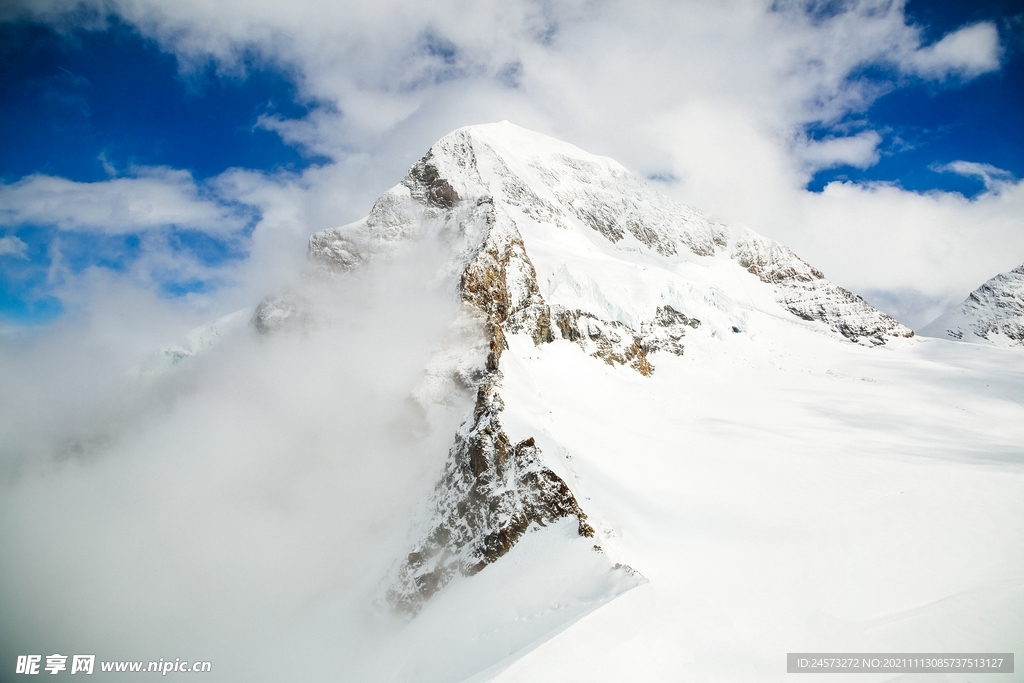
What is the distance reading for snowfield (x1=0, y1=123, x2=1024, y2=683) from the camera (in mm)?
10766

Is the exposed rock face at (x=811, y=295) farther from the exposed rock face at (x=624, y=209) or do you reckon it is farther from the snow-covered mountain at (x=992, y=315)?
the snow-covered mountain at (x=992, y=315)

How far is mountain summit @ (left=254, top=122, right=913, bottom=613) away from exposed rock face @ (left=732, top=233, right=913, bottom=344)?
257 mm

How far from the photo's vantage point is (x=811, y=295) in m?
61.9

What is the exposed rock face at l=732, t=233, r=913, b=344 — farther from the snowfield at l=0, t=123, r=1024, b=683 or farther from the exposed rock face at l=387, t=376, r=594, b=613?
the exposed rock face at l=387, t=376, r=594, b=613

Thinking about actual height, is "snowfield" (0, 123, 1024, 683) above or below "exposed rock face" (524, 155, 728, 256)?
below

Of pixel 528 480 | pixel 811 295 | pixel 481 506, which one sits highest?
pixel 811 295

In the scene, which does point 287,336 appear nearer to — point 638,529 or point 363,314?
point 363,314

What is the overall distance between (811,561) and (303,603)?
21.0 meters

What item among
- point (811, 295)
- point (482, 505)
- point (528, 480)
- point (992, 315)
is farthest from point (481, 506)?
point (992, 315)

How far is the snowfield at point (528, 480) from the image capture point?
10766mm

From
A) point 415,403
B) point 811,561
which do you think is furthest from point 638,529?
point 415,403

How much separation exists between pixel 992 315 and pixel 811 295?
40488 mm

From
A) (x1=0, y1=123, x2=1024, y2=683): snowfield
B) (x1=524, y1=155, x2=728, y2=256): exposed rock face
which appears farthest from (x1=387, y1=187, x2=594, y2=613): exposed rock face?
(x1=524, y1=155, x2=728, y2=256): exposed rock face

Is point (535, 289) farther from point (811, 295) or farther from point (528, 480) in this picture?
point (811, 295)
